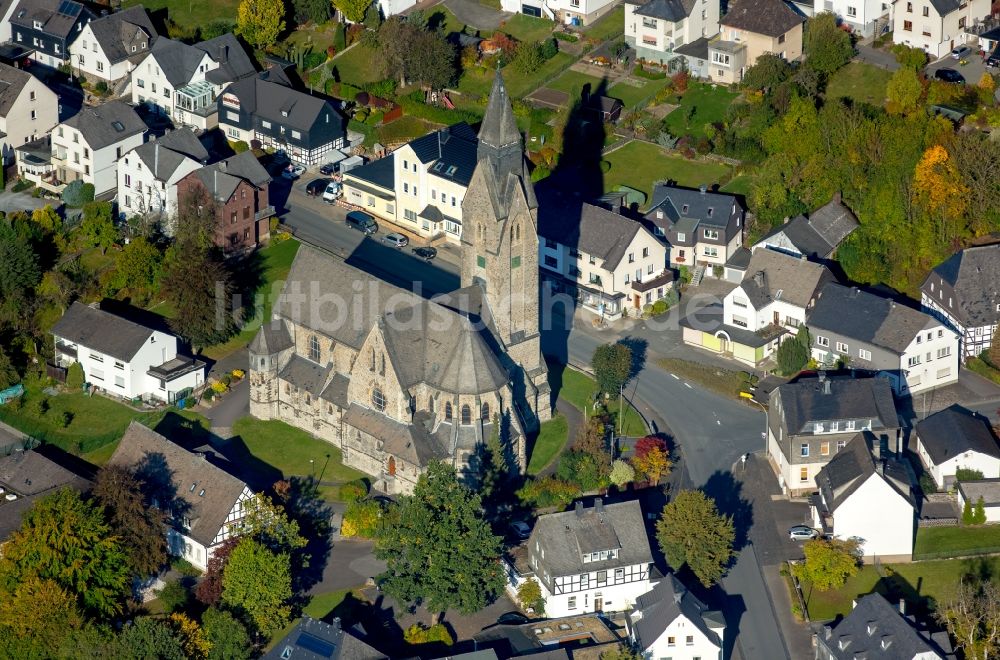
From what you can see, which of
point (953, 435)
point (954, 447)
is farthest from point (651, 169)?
point (954, 447)

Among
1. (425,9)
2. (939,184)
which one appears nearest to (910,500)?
(939,184)

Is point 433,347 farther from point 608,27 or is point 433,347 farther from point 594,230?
point 608,27

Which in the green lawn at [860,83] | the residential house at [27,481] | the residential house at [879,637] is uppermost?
the green lawn at [860,83]

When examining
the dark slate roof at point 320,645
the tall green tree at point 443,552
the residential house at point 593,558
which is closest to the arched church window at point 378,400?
the tall green tree at point 443,552

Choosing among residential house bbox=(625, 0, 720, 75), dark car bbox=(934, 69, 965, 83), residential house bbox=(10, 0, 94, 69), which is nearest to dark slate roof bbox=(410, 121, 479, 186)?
residential house bbox=(625, 0, 720, 75)

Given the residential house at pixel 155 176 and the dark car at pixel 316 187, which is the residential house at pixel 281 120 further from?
the residential house at pixel 155 176

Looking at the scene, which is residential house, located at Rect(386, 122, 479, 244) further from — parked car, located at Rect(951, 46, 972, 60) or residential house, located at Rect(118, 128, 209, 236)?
parked car, located at Rect(951, 46, 972, 60)
